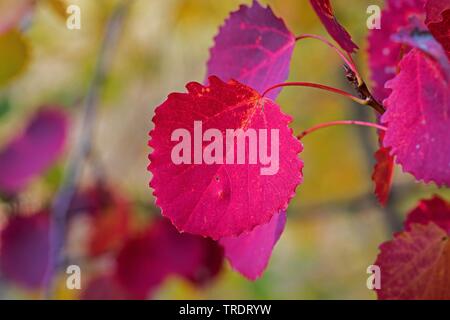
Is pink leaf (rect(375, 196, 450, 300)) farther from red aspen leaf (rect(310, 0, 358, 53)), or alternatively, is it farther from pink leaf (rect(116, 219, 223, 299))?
pink leaf (rect(116, 219, 223, 299))

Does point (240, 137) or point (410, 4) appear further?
point (410, 4)

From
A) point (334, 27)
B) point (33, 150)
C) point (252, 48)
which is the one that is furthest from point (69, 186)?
point (334, 27)

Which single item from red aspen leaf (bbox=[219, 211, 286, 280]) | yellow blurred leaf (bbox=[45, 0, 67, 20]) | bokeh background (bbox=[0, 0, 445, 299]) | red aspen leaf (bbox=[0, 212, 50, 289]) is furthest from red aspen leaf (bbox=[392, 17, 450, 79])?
red aspen leaf (bbox=[0, 212, 50, 289])

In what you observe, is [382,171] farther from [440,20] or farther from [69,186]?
[69,186]

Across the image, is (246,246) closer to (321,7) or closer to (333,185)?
(321,7)

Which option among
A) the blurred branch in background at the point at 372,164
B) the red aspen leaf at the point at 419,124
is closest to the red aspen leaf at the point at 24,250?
the blurred branch in background at the point at 372,164

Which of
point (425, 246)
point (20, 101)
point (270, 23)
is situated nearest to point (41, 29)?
point (20, 101)
